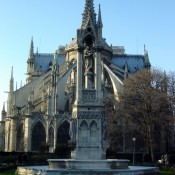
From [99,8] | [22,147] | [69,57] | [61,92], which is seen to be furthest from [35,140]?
[99,8]

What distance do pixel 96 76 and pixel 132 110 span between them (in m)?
20.9

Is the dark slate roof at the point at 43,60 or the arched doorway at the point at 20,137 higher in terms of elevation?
the dark slate roof at the point at 43,60

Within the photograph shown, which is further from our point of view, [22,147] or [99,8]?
[22,147]

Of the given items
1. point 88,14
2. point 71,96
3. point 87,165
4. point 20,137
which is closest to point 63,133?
point 71,96

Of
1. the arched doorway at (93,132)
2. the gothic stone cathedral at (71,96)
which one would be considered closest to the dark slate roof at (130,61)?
the gothic stone cathedral at (71,96)

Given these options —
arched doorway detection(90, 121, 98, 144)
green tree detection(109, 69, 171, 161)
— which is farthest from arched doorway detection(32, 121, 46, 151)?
arched doorway detection(90, 121, 98, 144)

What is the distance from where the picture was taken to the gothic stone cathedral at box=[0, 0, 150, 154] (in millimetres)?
20531

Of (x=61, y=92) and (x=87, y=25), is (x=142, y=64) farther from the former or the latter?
(x=87, y=25)

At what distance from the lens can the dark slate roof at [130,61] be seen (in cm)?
8500

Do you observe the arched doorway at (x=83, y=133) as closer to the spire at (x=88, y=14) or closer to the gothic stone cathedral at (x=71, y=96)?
the gothic stone cathedral at (x=71, y=96)

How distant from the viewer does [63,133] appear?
2162 inches

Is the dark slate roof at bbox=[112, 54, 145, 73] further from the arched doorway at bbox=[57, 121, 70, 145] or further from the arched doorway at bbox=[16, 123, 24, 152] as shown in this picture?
the arched doorway at bbox=[16, 123, 24, 152]

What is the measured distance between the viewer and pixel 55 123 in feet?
178

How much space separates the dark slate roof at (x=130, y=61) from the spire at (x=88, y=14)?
62297 millimetres
